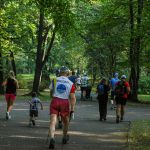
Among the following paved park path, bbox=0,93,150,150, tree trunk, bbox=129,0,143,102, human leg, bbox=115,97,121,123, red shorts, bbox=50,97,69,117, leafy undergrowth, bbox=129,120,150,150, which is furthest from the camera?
tree trunk, bbox=129,0,143,102

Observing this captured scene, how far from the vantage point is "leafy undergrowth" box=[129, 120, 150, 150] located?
1256 cm

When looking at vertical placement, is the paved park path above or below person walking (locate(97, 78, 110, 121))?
below

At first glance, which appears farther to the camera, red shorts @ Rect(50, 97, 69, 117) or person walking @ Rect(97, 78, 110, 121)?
person walking @ Rect(97, 78, 110, 121)

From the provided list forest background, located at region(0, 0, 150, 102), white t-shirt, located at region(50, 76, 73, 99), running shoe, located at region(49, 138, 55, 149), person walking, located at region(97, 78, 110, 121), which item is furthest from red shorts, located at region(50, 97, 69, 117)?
forest background, located at region(0, 0, 150, 102)

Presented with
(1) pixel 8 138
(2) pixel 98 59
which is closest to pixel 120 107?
(1) pixel 8 138

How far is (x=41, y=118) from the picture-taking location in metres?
19.8

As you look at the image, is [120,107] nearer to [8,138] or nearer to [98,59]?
[8,138]

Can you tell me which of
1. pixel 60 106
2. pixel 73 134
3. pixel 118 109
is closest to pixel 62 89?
pixel 60 106

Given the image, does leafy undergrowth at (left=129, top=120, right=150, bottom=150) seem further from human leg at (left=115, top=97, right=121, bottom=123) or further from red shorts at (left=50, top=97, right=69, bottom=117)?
red shorts at (left=50, top=97, right=69, bottom=117)

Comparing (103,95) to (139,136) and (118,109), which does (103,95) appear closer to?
(118,109)

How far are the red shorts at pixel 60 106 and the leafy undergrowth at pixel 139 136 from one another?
1.81 meters

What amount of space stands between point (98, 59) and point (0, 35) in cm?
1060

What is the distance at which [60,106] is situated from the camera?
39.7 ft

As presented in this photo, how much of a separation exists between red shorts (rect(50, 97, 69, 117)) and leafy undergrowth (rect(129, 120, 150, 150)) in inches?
71.2
